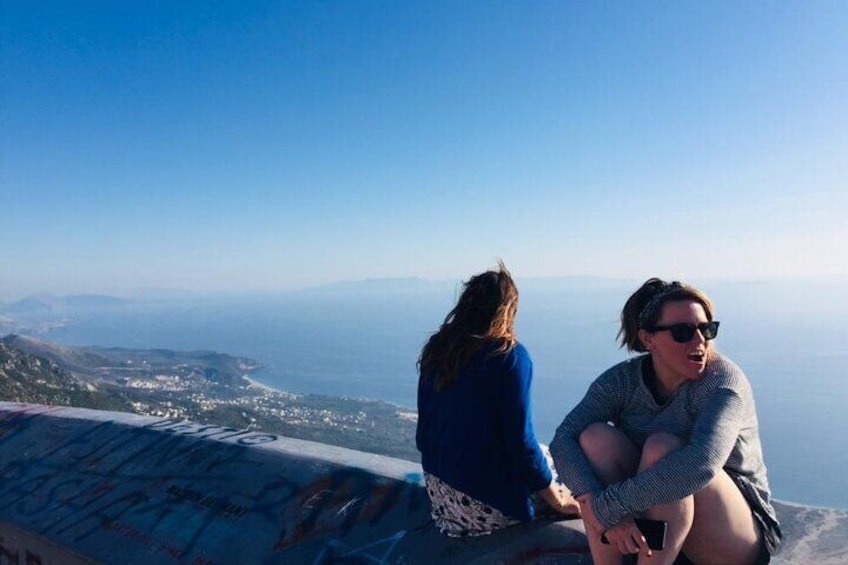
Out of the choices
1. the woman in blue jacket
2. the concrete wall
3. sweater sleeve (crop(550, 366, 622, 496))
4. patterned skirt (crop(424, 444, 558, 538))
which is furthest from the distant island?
sweater sleeve (crop(550, 366, 622, 496))

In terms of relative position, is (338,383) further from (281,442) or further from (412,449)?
(281,442)

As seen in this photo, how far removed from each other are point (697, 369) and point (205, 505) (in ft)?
12.5

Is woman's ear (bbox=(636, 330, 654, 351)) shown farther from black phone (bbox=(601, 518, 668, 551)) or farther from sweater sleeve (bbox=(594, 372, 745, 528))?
black phone (bbox=(601, 518, 668, 551))

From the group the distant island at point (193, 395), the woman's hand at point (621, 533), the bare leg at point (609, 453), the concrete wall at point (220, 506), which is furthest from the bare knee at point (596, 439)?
the distant island at point (193, 395)

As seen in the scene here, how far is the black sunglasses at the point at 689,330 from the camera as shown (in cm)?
260

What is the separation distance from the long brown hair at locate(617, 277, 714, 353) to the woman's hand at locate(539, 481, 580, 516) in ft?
2.93

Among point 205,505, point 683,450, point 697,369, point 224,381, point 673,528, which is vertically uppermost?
point 697,369

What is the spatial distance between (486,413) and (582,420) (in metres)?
0.50

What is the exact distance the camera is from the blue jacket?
9.70 ft

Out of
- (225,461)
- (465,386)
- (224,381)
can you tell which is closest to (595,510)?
(465,386)

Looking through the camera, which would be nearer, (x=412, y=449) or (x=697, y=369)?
(x=697, y=369)

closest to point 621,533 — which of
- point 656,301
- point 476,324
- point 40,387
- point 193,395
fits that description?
point 656,301

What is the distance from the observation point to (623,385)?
2879mm

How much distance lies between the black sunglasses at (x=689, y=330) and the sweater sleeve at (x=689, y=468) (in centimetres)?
27
